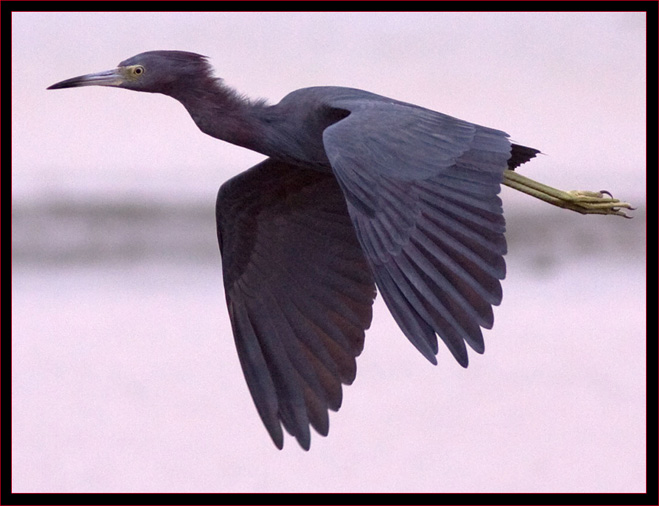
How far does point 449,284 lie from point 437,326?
15 centimetres

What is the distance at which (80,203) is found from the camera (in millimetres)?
12227

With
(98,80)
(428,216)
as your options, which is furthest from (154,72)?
(428,216)

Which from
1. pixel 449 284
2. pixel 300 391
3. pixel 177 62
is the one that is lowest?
pixel 300 391

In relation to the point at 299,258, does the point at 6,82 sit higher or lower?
higher

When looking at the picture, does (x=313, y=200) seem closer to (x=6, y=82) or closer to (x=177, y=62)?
(x=177, y=62)

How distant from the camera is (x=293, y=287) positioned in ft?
22.2

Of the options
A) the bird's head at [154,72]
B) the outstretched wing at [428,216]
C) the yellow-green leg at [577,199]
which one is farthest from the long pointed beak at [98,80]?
the yellow-green leg at [577,199]

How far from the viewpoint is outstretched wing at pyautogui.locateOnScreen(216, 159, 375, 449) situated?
6.51 meters

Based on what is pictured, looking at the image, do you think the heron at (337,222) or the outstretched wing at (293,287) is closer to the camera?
the heron at (337,222)

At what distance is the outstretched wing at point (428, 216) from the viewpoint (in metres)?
5.42

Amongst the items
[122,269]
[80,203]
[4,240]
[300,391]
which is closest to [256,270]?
[300,391]

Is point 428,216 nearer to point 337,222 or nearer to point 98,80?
point 337,222

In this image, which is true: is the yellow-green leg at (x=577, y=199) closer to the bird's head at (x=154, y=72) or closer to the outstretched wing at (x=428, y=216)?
the outstretched wing at (x=428, y=216)

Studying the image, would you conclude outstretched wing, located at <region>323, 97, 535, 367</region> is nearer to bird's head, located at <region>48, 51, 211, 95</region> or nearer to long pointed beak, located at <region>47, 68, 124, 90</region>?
bird's head, located at <region>48, 51, 211, 95</region>
